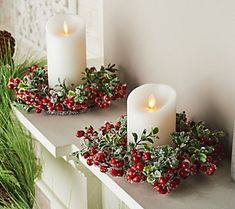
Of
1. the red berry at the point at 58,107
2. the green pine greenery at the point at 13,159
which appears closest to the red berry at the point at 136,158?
the red berry at the point at 58,107

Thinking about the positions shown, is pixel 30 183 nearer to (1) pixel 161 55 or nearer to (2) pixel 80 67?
(2) pixel 80 67

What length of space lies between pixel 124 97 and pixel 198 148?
259mm

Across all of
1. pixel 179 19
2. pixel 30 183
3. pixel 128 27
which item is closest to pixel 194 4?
pixel 179 19

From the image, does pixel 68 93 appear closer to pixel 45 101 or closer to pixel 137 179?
pixel 45 101

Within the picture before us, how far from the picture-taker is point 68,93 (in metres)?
0.89

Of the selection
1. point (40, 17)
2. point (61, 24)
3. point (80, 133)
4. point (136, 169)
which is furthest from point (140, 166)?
point (40, 17)

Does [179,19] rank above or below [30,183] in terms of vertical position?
above

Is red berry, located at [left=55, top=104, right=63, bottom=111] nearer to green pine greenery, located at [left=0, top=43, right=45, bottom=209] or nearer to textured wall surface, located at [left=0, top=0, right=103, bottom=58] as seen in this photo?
green pine greenery, located at [left=0, top=43, right=45, bottom=209]

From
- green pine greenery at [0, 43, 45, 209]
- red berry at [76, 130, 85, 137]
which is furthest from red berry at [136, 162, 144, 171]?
green pine greenery at [0, 43, 45, 209]

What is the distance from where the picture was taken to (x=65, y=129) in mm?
856

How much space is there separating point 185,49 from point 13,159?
0.38 metres

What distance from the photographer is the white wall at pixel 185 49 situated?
741 mm

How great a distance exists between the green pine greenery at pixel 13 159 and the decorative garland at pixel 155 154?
0.79 ft

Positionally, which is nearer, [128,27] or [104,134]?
[104,134]
